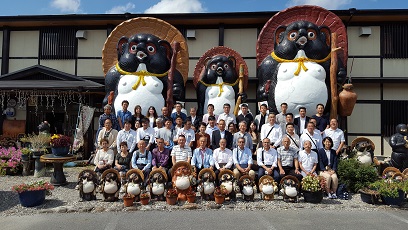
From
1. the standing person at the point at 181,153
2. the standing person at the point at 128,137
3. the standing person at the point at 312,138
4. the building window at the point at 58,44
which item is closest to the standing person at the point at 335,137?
the standing person at the point at 312,138

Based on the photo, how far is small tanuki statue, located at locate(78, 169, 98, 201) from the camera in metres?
5.36

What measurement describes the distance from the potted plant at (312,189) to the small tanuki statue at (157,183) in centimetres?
238

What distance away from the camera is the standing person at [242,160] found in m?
5.78

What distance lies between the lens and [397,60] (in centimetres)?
1131

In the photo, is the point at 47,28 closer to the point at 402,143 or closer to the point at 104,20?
the point at 104,20

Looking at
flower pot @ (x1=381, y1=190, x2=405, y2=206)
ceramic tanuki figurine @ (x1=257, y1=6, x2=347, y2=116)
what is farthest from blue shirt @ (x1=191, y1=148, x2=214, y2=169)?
flower pot @ (x1=381, y1=190, x2=405, y2=206)

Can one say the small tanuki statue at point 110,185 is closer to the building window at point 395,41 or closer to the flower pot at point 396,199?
the flower pot at point 396,199

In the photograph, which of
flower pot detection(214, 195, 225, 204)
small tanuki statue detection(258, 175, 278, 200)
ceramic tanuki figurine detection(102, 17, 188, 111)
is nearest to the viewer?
flower pot detection(214, 195, 225, 204)

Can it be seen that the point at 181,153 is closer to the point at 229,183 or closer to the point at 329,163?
the point at 229,183

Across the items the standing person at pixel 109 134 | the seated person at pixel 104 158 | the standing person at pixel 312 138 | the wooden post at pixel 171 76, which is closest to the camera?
the seated person at pixel 104 158

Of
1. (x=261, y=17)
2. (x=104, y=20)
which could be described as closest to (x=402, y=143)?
(x=261, y=17)

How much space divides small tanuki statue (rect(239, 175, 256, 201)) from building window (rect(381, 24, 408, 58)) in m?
8.82

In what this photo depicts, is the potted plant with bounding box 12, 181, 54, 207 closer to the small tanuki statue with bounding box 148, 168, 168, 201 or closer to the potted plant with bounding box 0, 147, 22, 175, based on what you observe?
the small tanuki statue with bounding box 148, 168, 168, 201

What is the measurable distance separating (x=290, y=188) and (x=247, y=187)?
722mm
